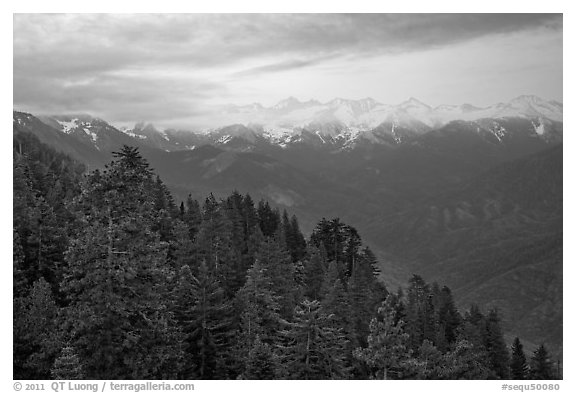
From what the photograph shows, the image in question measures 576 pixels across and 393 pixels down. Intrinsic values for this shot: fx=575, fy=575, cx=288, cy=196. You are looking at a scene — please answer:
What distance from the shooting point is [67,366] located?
23.4m

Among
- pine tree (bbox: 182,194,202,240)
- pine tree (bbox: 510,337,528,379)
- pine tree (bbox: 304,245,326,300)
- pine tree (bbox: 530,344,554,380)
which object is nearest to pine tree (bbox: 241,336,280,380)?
pine tree (bbox: 304,245,326,300)

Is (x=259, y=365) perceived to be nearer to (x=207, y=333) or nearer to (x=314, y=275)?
(x=207, y=333)

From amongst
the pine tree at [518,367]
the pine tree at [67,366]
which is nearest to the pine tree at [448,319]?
the pine tree at [518,367]

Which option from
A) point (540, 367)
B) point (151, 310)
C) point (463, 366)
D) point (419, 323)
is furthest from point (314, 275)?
point (151, 310)

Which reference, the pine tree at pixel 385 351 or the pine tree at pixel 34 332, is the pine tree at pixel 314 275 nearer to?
the pine tree at pixel 385 351

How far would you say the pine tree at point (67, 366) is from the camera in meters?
23.0

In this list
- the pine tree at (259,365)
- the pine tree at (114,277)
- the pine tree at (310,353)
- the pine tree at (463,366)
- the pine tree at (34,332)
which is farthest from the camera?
the pine tree at (463,366)

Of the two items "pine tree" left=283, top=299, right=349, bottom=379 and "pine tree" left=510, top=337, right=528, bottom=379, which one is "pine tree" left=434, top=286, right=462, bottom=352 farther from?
"pine tree" left=283, top=299, right=349, bottom=379

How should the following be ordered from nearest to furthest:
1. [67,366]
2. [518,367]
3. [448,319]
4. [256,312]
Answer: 1. [67,366]
2. [256,312]
3. [518,367]
4. [448,319]

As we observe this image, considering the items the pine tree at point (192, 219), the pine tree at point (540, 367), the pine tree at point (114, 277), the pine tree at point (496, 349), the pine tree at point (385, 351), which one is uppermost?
the pine tree at point (192, 219)

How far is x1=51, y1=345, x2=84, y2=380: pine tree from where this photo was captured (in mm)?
22969
